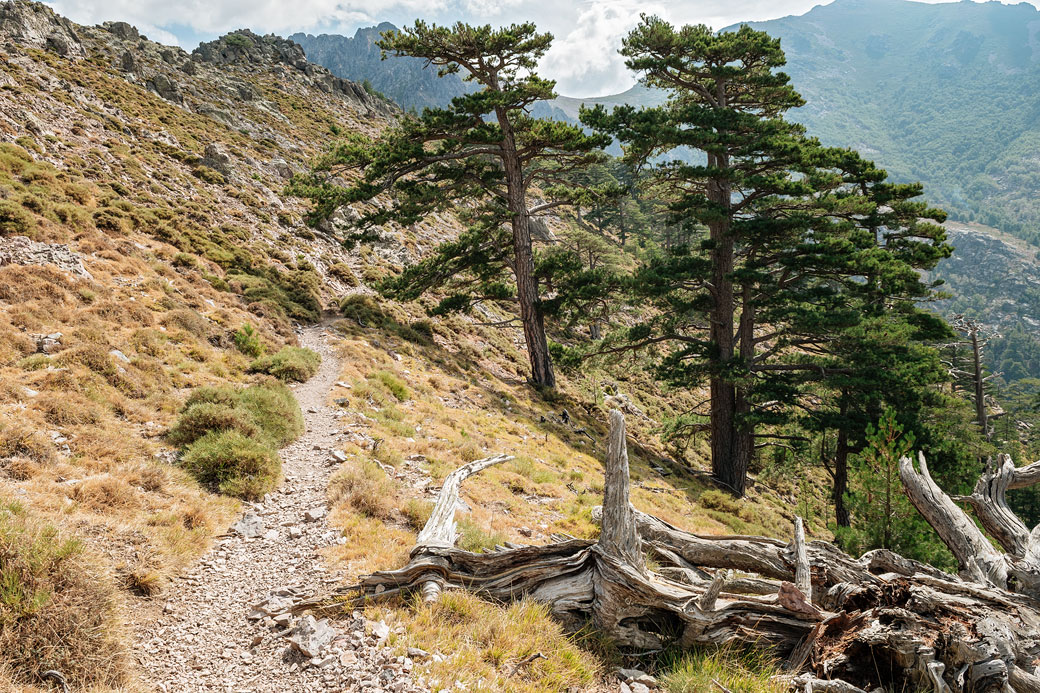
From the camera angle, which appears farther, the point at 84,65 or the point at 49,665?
the point at 84,65

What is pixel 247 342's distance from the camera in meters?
11.8

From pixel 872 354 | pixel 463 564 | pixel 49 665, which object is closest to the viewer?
pixel 49 665

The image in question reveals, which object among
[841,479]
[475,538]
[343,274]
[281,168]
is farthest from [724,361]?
[281,168]

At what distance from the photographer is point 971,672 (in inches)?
123

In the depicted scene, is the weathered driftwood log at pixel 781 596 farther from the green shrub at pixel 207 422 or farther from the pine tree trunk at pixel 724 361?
the pine tree trunk at pixel 724 361

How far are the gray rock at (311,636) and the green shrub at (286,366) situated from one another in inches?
316

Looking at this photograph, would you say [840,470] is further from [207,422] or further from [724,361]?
[207,422]

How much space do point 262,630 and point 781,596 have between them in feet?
15.1

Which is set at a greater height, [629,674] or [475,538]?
[475,538]

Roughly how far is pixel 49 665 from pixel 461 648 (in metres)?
2.75

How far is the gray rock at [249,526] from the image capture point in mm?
5758

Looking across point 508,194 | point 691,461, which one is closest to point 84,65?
point 508,194

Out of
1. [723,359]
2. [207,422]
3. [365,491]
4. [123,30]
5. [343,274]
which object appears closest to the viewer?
[365,491]

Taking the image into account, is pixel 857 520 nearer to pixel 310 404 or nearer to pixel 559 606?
pixel 559 606
